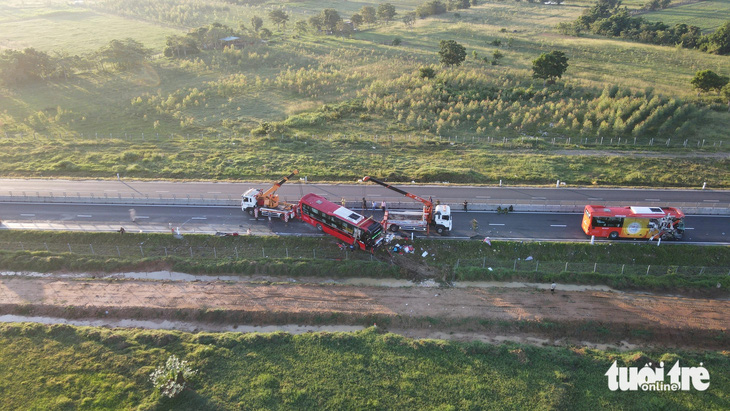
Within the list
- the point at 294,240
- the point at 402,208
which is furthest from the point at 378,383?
the point at 402,208

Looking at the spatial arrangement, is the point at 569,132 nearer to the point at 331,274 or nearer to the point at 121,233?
Result: the point at 331,274

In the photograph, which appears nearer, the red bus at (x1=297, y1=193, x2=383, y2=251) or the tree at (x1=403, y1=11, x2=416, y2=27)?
the red bus at (x1=297, y1=193, x2=383, y2=251)

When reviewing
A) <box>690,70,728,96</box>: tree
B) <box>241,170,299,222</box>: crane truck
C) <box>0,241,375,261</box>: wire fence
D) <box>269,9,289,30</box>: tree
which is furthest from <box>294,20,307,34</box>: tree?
<box>0,241,375,261</box>: wire fence

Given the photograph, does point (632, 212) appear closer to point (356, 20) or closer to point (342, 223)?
point (342, 223)

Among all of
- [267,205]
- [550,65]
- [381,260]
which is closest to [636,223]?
[381,260]

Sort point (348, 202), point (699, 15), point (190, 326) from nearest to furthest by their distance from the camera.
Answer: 1. point (190, 326)
2. point (348, 202)
3. point (699, 15)


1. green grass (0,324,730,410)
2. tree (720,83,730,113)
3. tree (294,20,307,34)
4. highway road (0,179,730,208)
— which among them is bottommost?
green grass (0,324,730,410)

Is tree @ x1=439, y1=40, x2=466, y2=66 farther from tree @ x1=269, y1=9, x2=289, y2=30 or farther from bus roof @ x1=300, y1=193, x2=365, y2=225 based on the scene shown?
tree @ x1=269, y1=9, x2=289, y2=30
